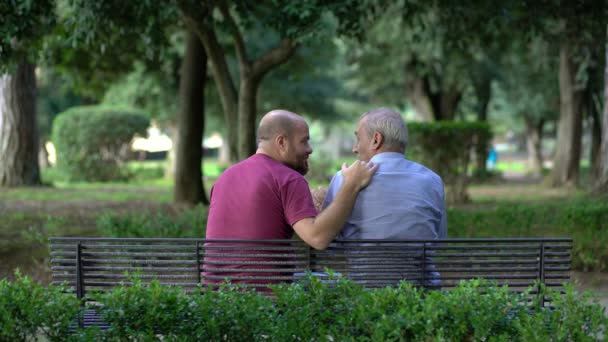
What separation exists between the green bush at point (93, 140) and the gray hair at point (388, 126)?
21124 mm

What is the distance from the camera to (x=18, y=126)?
1866 cm

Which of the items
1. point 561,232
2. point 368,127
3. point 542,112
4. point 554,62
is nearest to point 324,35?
point 561,232

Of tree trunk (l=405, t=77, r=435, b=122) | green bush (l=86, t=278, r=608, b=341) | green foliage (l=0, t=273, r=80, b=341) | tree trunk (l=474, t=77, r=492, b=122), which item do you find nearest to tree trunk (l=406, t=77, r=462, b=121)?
tree trunk (l=405, t=77, r=435, b=122)

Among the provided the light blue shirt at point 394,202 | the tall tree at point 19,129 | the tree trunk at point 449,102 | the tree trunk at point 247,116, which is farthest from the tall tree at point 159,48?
the tree trunk at point 449,102

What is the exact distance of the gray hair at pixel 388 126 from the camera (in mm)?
4449

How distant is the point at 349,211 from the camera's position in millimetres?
4227

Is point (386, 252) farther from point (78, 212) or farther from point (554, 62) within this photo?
point (554, 62)

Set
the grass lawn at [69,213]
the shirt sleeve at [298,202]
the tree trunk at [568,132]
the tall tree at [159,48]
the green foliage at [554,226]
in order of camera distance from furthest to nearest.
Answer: the tree trunk at [568,132] → the tall tree at [159,48] → the grass lawn at [69,213] → the green foliage at [554,226] → the shirt sleeve at [298,202]

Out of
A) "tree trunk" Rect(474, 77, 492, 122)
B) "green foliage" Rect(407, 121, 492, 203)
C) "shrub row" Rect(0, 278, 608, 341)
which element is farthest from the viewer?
"tree trunk" Rect(474, 77, 492, 122)

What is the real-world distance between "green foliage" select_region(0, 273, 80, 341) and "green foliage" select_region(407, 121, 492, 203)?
12396 millimetres

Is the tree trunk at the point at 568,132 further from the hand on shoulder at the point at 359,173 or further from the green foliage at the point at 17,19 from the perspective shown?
the hand on shoulder at the point at 359,173

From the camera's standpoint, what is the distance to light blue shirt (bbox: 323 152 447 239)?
440cm

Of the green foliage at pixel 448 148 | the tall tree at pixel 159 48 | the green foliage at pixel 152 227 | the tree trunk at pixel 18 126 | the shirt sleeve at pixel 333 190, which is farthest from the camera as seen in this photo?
the tree trunk at pixel 18 126

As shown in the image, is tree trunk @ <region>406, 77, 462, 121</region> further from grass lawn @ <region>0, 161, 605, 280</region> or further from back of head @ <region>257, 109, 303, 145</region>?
back of head @ <region>257, 109, 303, 145</region>
